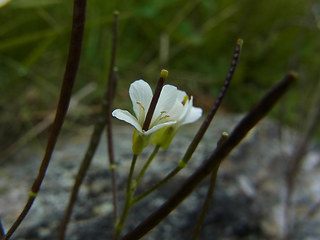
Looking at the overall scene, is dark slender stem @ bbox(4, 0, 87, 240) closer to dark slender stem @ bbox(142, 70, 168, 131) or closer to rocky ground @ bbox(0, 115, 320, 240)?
dark slender stem @ bbox(142, 70, 168, 131)

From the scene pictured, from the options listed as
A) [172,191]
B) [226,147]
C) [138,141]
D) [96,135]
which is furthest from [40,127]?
[226,147]

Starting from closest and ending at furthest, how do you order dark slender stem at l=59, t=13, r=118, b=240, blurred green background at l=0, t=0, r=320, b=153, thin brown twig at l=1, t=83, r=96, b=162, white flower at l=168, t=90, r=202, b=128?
white flower at l=168, t=90, r=202, b=128, dark slender stem at l=59, t=13, r=118, b=240, thin brown twig at l=1, t=83, r=96, b=162, blurred green background at l=0, t=0, r=320, b=153

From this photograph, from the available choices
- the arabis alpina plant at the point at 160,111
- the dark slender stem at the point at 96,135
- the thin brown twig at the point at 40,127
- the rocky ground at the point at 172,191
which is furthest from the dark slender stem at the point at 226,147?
the thin brown twig at the point at 40,127

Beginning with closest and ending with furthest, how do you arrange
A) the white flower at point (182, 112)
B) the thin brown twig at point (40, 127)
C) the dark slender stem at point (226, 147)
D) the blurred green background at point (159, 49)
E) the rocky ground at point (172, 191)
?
the dark slender stem at point (226, 147) < the white flower at point (182, 112) < the rocky ground at point (172, 191) < the thin brown twig at point (40, 127) < the blurred green background at point (159, 49)

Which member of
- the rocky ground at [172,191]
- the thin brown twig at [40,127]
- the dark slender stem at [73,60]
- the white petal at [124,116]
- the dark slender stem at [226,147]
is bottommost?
the dark slender stem at [226,147]

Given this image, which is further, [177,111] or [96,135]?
[96,135]

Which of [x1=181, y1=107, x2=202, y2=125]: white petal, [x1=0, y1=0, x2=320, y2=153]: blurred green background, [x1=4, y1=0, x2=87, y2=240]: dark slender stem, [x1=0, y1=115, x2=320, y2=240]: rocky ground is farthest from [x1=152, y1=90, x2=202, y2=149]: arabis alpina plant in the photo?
[x1=0, y1=0, x2=320, y2=153]: blurred green background

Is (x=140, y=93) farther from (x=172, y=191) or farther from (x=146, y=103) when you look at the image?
(x=172, y=191)

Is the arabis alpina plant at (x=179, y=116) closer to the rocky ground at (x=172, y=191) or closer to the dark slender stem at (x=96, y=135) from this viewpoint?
the dark slender stem at (x=96, y=135)

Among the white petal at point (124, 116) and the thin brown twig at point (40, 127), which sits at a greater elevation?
the thin brown twig at point (40, 127)
